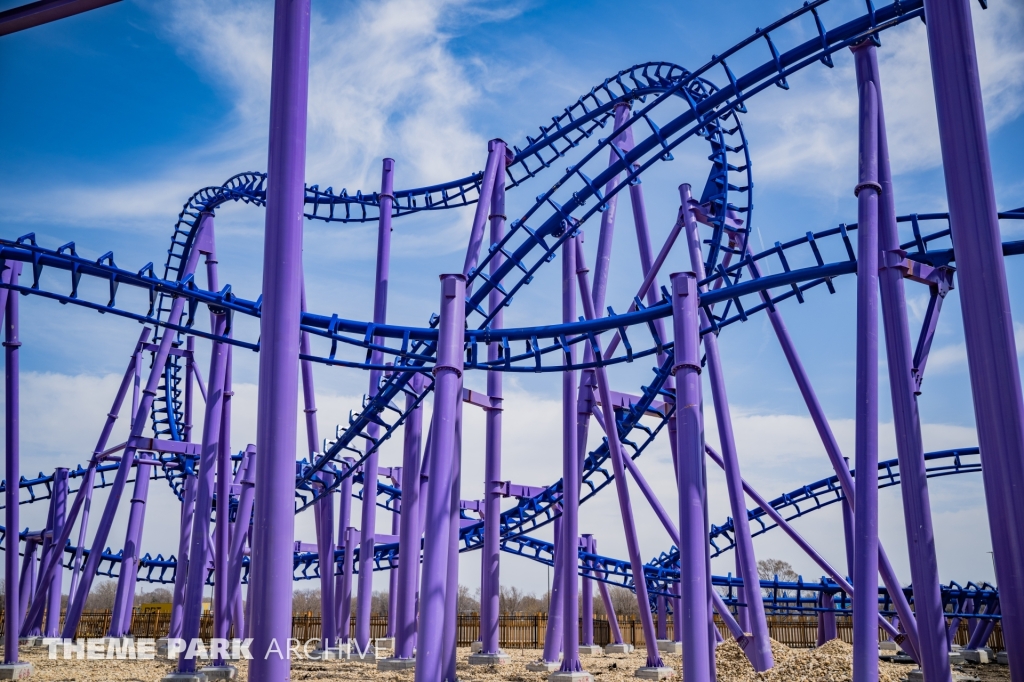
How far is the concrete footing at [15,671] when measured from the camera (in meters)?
10.5

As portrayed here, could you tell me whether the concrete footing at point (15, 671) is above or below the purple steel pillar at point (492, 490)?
below

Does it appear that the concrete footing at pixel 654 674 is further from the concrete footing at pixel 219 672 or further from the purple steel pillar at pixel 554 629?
the concrete footing at pixel 219 672

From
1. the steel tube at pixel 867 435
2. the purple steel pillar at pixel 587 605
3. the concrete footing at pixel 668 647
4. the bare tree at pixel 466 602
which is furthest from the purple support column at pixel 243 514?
the bare tree at pixel 466 602

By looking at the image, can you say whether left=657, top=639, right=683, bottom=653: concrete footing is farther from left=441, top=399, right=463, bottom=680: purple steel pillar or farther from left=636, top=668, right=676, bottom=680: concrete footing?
left=441, top=399, right=463, bottom=680: purple steel pillar

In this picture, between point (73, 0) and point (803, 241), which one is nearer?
point (73, 0)

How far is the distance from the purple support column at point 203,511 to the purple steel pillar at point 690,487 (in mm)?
5424

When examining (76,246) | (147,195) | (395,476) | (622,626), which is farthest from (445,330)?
(622,626)

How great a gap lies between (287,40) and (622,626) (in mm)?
24690

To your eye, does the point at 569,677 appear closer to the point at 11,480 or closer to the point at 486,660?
the point at 486,660

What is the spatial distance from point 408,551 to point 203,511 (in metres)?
2.39

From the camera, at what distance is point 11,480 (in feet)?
36.2

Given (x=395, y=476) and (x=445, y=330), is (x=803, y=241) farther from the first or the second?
(x=395, y=476)

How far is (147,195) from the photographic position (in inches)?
617

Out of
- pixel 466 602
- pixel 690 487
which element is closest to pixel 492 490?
pixel 690 487
